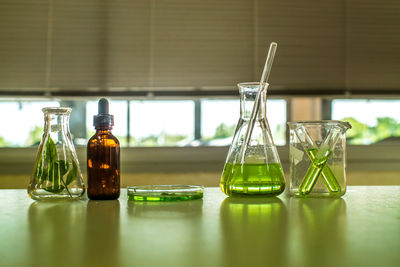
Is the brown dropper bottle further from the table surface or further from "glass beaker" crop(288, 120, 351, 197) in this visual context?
"glass beaker" crop(288, 120, 351, 197)

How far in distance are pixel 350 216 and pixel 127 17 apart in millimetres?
1621

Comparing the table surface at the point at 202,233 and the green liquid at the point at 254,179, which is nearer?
the table surface at the point at 202,233

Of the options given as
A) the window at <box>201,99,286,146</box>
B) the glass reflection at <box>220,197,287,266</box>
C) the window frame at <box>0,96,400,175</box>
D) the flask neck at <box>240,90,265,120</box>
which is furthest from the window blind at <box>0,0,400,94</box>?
the glass reflection at <box>220,197,287,266</box>

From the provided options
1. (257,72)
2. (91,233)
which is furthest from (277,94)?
(91,233)

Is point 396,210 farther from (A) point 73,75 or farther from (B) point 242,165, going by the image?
(A) point 73,75

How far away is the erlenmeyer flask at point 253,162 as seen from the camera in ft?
2.81

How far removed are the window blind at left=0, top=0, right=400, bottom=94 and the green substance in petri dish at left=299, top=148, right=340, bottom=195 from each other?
1226 mm

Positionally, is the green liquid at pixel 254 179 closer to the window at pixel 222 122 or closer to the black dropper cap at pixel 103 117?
the black dropper cap at pixel 103 117

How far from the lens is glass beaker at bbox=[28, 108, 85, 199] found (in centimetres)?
83

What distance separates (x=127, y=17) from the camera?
81.0 inches

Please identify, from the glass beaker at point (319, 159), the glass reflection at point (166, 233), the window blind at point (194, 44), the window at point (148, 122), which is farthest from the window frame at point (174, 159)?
the glass reflection at point (166, 233)

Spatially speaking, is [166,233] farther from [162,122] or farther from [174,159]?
[162,122]

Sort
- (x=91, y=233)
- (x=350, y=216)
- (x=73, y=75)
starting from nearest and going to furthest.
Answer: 1. (x=91, y=233)
2. (x=350, y=216)
3. (x=73, y=75)

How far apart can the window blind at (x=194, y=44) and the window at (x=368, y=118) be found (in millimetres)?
137
